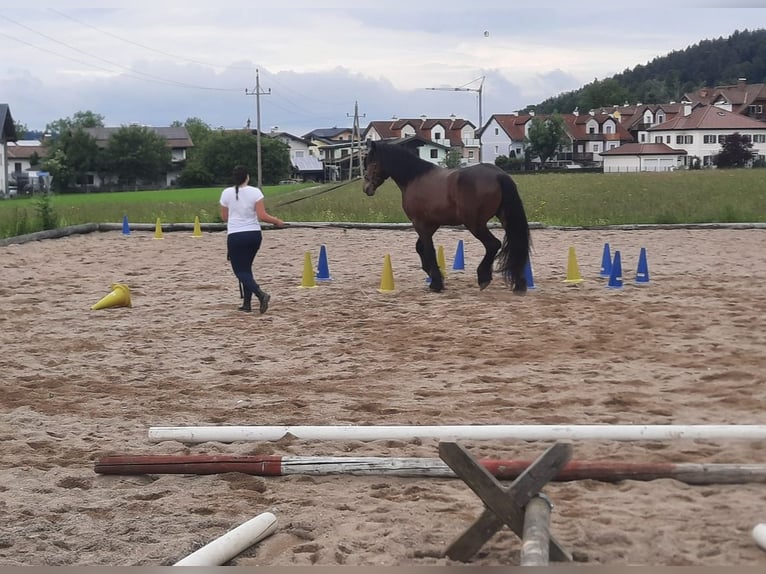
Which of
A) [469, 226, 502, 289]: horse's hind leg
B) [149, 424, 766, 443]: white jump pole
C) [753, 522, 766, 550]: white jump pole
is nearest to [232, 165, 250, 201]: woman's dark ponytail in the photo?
[469, 226, 502, 289]: horse's hind leg

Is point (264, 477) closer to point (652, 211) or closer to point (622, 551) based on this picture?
point (622, 551)

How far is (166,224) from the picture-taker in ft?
65.9

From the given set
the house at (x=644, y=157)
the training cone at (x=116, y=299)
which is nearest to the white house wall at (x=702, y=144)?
the house at (x=644, y=157)

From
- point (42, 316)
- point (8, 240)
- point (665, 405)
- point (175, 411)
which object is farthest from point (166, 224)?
point (665, 405)

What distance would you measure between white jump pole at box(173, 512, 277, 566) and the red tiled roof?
8969 cm

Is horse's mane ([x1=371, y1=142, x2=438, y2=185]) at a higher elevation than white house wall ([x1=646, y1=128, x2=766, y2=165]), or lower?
lower

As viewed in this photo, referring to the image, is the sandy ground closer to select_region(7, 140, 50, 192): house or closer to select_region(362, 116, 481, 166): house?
select_region(7, 140, 50, 192): house

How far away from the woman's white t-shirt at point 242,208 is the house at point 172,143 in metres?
64.3

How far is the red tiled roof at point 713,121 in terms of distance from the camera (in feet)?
279

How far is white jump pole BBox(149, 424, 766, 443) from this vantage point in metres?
4.50

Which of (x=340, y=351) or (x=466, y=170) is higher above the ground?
(x=466, y=170)

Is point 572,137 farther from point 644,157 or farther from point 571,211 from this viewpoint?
point 571,211

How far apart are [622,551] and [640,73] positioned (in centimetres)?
14702

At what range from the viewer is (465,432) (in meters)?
4.66
